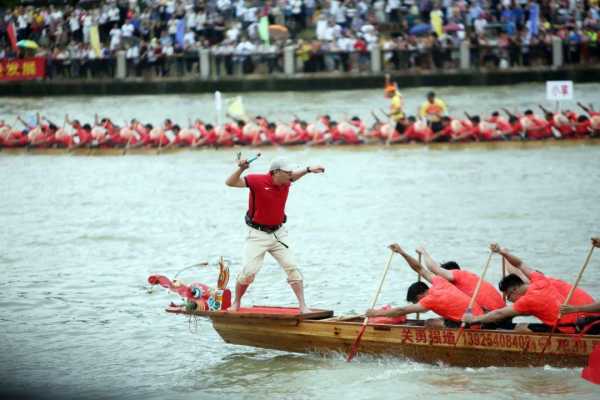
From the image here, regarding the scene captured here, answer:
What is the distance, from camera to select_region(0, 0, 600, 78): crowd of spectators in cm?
3444

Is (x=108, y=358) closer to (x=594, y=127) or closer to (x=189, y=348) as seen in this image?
(x=189, y=348)

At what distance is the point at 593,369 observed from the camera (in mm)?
10703

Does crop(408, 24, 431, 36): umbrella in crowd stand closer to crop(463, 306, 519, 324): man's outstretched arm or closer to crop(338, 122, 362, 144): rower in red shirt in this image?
crop(338, 122, 362, 144): rower in red shirt

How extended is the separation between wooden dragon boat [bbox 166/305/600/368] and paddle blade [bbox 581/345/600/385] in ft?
0.38

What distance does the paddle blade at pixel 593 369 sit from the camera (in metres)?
10.7

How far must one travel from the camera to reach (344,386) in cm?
1159

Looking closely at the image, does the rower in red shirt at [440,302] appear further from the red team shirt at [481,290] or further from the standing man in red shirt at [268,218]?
the standing man in red shirt at [268,218]

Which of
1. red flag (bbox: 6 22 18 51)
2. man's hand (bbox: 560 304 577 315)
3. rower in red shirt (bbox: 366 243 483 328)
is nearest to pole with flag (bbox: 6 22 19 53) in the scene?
red flag (bbox: 6 22 18 51)

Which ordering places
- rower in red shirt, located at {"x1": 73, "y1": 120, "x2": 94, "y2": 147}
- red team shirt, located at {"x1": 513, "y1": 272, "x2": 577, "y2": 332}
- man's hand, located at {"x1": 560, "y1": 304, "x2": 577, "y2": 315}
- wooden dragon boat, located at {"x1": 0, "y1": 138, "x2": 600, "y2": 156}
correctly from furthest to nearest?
1. rower in red shirt, located at {"x1": 73, "y1": 120, "x2": 94, "y2": 147}
2. wooden dragon boat, located at {"x1": 0, "y1": 138, "x2": 600, "y2": 156}
3. red team shirt, located at {"x1": 513, "y1": 272, "x2": 577, "y2": 332}
4. man's hand, located at {"x1": 560, "y1": 304, "x2": 577, "y2": 315}

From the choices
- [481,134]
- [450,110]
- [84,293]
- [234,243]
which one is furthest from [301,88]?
[84,293]

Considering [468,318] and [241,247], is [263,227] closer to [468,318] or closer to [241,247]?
[468,318]

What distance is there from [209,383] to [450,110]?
21.7 meters

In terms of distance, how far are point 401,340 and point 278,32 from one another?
25128mm

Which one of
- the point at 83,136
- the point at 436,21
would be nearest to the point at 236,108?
the point at 83,136
